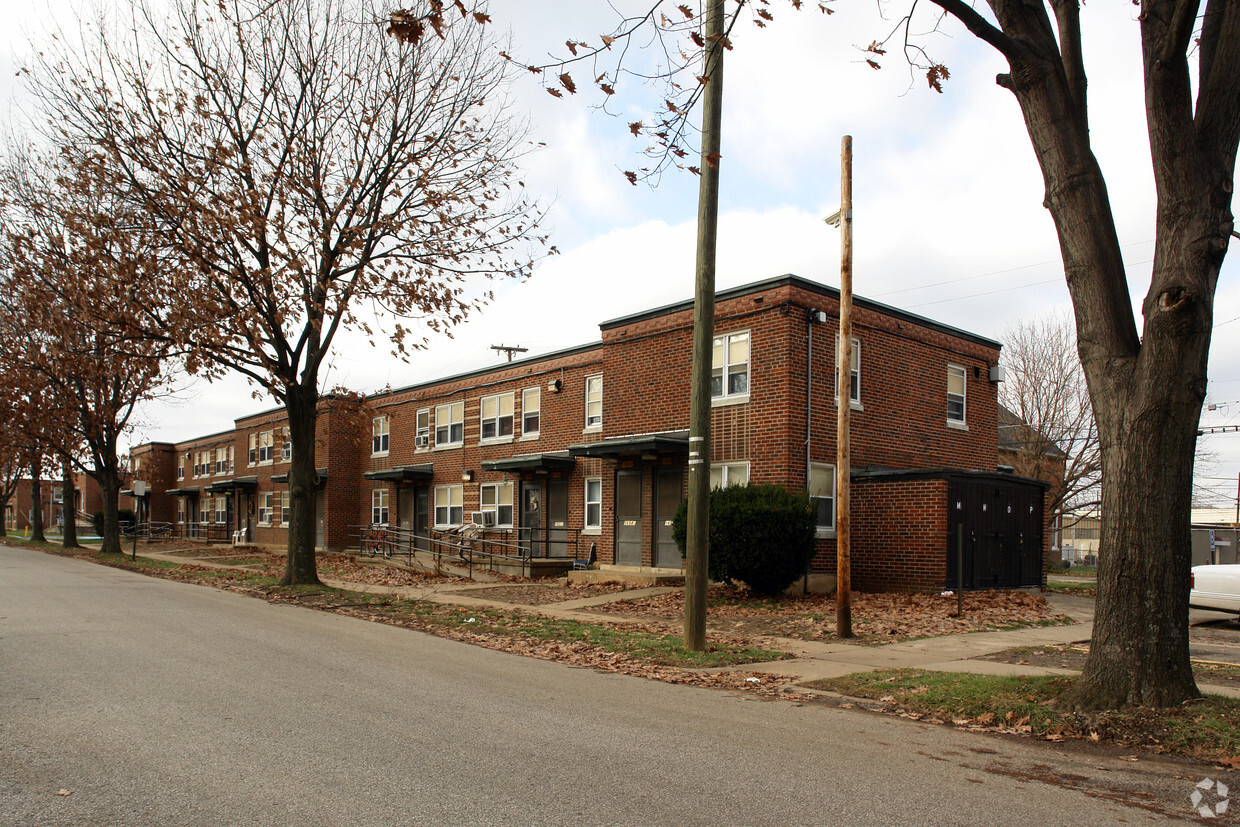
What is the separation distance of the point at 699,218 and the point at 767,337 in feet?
27.6

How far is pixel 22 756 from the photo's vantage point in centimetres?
584

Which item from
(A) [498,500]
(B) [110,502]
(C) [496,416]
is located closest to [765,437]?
(A) [498,500]

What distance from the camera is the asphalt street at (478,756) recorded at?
4.98m

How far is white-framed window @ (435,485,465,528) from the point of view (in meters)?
31.7

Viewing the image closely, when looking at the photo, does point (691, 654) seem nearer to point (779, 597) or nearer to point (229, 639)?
point (229, 639)

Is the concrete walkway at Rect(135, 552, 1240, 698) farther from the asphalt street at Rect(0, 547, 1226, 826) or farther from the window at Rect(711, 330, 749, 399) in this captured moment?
the window at Rect(711, 330, 749, 399)

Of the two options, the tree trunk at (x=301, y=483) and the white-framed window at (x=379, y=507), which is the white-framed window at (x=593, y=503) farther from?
the white-framed window at (x=379, y=507)

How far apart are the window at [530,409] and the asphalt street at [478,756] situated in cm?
1847

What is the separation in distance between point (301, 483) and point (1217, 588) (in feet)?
56.8

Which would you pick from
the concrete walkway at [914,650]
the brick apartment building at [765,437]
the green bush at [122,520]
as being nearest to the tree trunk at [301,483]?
the brick apartment building at [765,437]

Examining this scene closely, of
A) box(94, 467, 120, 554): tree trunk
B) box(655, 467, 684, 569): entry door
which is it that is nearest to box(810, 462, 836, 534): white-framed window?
box(655, 467, 684, 569): entry door

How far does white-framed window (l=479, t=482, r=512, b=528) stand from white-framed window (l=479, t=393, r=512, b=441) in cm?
160

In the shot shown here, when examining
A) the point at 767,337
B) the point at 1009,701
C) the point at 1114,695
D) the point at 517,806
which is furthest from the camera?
the point at 767,337

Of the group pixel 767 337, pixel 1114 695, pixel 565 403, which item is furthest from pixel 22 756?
pixel 565 403
